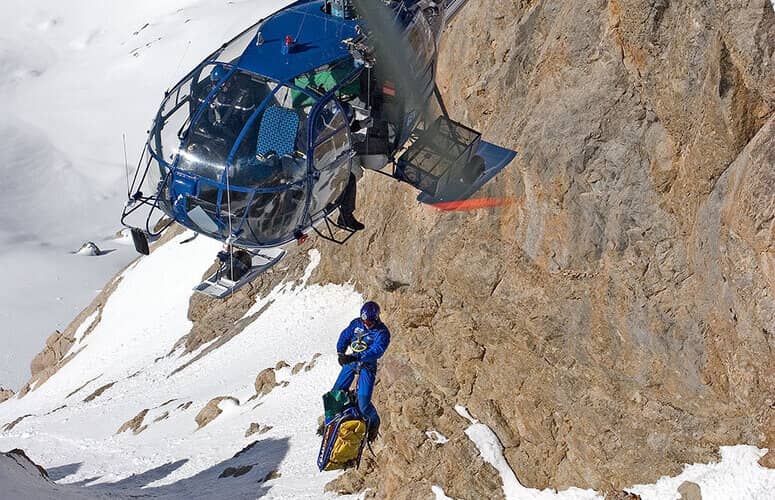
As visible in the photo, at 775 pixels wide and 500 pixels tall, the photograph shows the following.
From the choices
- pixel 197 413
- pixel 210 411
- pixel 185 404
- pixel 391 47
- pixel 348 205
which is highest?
pixel 391 47

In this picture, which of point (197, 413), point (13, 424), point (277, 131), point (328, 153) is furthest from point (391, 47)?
point (13, 424)

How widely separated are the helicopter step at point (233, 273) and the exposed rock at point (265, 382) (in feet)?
41.3

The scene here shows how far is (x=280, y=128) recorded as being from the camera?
1072cm

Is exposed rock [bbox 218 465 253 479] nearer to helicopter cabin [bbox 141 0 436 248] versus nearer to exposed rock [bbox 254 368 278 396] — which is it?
exposed rock [bbox 254 368 278 396]

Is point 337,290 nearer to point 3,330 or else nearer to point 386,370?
point 386,370

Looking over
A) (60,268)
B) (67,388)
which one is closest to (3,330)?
(60,268)

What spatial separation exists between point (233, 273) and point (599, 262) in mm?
5977

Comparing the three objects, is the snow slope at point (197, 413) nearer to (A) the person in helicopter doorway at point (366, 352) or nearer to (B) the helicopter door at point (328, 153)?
(A) the person in helicopter doorway at point (366, 352)

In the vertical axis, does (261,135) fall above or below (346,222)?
above

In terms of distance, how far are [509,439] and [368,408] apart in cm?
447

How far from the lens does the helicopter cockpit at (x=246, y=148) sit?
10.6m

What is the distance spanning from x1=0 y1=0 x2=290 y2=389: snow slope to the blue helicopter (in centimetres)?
4155

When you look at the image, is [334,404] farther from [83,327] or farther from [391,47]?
[83,327]

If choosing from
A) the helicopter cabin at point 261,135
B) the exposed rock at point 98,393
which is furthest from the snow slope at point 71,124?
the helicopter cabin at point 261,135
